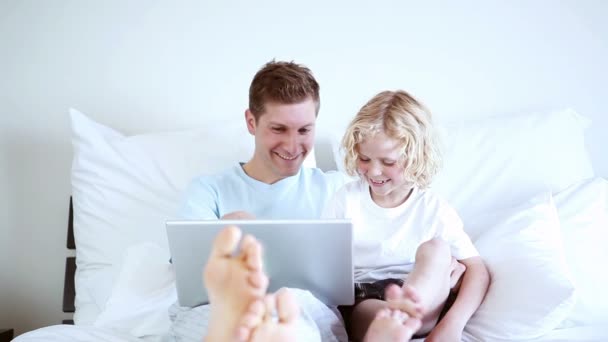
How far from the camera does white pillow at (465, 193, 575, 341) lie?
1241mm

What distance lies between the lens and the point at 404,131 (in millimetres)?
1364

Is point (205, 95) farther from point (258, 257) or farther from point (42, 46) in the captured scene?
point (258, 257)

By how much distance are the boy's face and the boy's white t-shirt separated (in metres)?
0.06

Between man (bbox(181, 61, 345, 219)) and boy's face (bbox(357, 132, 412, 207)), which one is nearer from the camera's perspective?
boy's face (bbox(357, 132, 412, 207))

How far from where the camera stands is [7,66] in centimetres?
197

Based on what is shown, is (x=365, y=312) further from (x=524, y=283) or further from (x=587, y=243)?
(x=587, y=243)

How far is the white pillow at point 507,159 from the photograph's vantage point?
5.72 feet

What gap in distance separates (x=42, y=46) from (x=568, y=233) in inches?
64.1

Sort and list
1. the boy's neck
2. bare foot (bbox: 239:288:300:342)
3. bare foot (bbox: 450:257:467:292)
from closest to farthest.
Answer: bare foot (bbox: 239:288:300:342) → bare foot (bbox: 450:257:467:292) → the boy's neck

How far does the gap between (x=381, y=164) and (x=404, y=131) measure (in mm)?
88

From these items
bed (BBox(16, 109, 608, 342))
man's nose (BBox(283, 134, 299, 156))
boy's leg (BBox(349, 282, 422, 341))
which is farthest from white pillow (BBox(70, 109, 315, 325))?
boy's leg (BBox(349, 282, 422, 341))

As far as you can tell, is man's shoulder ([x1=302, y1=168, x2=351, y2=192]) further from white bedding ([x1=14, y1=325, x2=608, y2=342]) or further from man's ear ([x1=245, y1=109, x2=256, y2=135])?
white bedding ([x1=14, y1=325, x2=608, y2=342])

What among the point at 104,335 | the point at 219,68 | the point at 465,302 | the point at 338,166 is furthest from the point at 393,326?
the point at 219,68

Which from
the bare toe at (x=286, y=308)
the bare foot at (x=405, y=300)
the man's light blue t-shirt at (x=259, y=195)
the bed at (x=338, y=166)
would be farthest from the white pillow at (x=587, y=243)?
the bare toe at (x=286, y=308)
